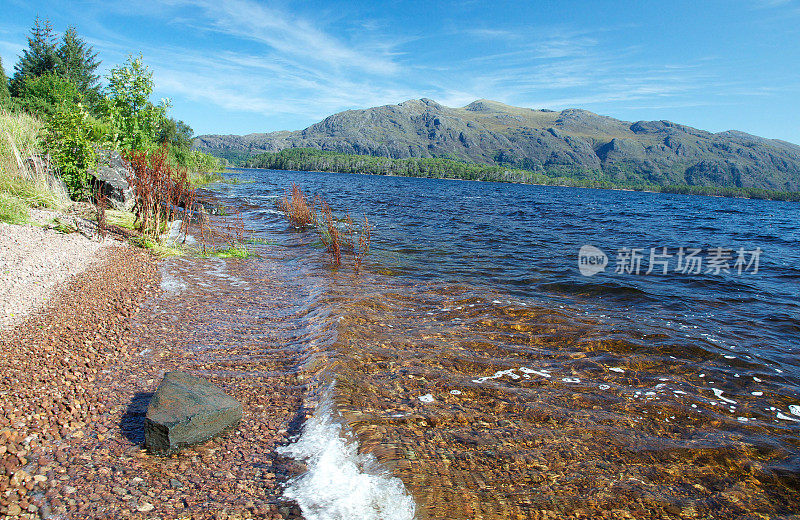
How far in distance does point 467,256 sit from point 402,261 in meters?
2.88

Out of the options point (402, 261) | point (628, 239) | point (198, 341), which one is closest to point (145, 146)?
point (402, 261)

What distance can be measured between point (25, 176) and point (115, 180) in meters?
2.38

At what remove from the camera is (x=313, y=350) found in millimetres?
6605

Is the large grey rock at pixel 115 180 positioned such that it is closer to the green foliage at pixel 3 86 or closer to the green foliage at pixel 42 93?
the green foliage at pixel 42 93

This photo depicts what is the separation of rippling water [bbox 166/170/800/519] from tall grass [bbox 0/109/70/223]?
19.6 ft

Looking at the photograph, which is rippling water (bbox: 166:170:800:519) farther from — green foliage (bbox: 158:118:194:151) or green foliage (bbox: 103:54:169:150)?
green foliage (bbox: 158:118:194:151)

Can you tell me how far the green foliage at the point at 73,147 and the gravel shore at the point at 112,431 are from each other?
871 centimetres

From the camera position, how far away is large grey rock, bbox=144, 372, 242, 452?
3.96 metres

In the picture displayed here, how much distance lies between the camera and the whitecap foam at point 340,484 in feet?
11.6

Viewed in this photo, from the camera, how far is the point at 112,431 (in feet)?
13.7

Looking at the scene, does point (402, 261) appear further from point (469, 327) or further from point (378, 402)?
point (378, 402)

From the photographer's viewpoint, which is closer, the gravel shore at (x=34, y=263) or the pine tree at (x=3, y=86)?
the gravel shore at (x=34, y=263)

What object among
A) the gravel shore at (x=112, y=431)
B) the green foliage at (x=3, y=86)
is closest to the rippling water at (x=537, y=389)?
the gravel shore at (x=112, y=431)

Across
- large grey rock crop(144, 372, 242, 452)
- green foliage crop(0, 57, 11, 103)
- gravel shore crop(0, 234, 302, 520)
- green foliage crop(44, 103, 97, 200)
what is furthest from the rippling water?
green foliage crop(0, 57, 11, 103)
